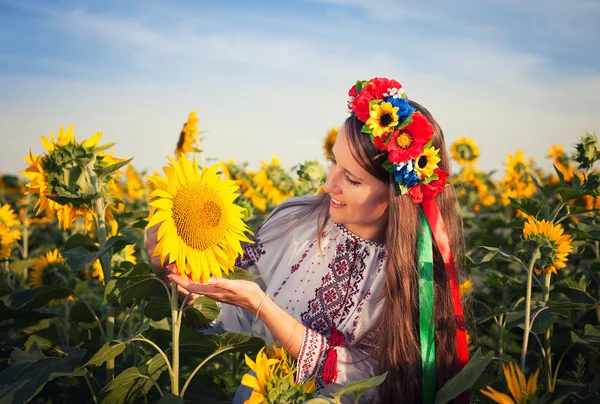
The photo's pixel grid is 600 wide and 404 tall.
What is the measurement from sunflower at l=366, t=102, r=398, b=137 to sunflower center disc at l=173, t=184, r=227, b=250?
746mm

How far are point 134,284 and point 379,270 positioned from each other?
3.12ft

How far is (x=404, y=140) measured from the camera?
2168 millimetres

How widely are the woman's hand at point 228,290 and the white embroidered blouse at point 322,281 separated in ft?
1.44

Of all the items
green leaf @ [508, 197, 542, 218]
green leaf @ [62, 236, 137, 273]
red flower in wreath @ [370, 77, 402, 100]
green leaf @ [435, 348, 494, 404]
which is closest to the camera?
green leaf @ [435, 348, 494, 404]

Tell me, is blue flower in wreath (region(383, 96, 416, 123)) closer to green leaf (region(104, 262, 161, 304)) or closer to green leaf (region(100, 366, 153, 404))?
green leaf (region(104, 262, 161, 304))

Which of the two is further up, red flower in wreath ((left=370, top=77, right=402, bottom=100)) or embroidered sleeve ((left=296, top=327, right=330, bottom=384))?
red flower in wreath ((left=370, top=77, right=402, bottom=100))

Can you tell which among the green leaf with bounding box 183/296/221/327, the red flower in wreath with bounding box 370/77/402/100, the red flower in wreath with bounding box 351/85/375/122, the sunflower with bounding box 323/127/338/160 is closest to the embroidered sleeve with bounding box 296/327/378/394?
the green leaf with bounding box 183/296/221/327

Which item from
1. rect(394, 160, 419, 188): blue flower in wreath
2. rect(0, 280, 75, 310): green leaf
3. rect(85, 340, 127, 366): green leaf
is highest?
rect(394, 160, 419, 188): blue flower in wreath

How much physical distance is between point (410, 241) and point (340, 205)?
28 cm

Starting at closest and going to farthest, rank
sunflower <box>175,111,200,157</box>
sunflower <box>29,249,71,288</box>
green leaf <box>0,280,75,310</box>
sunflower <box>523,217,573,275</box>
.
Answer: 1. green leaf <box>0,280,75,310</box>
2. sunflower <box>523,217,573,275</box>
3. sunflower <box>29,249,71,288</box>
4. sunflower <box>175,111,200,157</box>

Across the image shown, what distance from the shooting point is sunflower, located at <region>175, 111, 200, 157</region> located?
3.91 meters

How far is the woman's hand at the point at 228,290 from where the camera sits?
5.53 ft

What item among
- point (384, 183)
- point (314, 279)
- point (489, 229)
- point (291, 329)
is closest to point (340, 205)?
point (384, 183)

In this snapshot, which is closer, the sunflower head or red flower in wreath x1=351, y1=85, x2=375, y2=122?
the sunflower head
